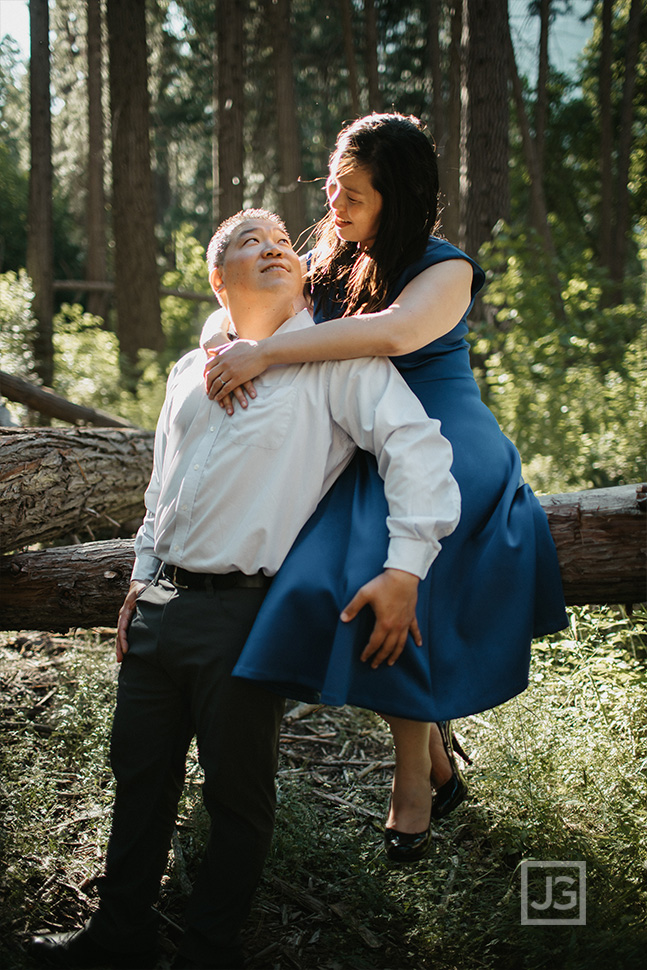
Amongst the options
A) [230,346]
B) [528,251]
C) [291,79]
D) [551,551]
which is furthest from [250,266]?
[291,79]

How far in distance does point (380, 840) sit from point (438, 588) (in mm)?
1383

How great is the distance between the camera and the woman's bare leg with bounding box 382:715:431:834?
230cm

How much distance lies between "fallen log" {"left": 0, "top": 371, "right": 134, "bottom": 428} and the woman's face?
470 cm

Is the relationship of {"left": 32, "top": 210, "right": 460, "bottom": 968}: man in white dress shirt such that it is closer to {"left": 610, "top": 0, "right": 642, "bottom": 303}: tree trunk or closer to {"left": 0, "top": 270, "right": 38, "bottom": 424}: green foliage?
{"left": 0, "top": 270, "right": 38, "bottom": 424}: green foliage

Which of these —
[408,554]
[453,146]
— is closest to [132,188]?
[453,146]

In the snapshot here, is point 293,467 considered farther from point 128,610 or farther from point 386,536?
point 128,610

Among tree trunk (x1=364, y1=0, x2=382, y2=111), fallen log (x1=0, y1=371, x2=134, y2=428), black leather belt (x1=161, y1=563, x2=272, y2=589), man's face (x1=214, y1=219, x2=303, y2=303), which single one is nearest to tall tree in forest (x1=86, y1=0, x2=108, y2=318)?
tree trunk (x1=364, y1=0, x2=382, y2=111)

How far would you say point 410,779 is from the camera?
7.63 feet

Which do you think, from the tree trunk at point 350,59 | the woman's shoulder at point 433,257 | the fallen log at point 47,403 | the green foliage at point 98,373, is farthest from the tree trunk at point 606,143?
the woman's shoulder at point 433,257

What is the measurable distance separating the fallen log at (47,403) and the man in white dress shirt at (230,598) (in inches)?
188

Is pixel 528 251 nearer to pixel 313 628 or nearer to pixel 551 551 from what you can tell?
pixel 551 551

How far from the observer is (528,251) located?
7.51m

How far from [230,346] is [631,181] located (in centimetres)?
2041

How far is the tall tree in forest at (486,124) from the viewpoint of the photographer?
26.6 feet
